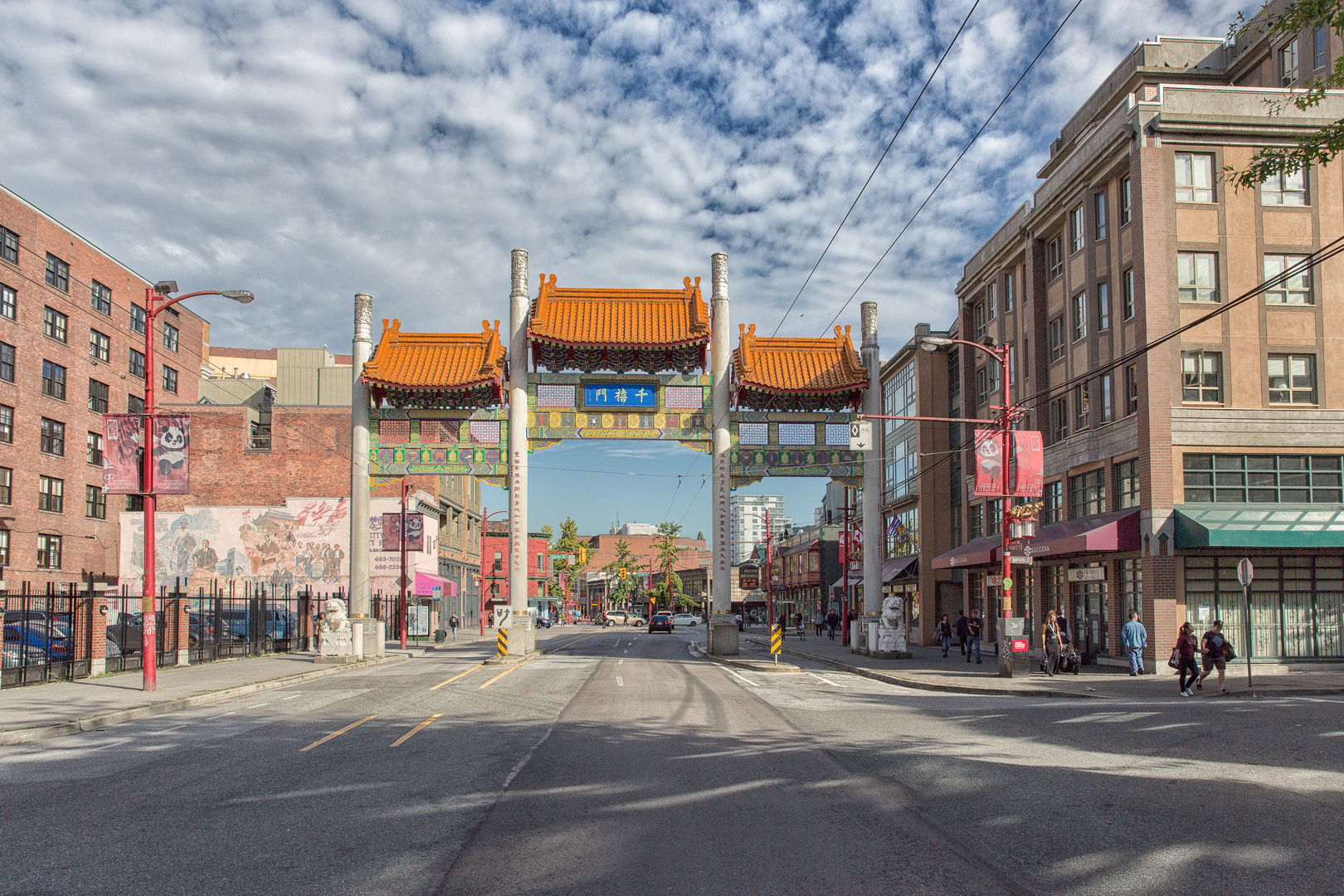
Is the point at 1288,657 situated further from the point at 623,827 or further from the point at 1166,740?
the point at 623,827

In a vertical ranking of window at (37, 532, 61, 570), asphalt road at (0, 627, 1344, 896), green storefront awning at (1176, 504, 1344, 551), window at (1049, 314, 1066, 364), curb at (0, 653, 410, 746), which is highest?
window at (1049, 314, 1066, 364)

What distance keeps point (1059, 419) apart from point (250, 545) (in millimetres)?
42677

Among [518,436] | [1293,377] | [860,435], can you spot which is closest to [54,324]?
→ [518,436]

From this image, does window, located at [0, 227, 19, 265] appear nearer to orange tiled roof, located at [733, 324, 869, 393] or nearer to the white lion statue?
orange tiled roof, located at [733, 324, 869, 393]

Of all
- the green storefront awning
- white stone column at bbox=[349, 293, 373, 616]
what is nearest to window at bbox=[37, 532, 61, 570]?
white stone column at bbox=[349, 293, 373, 616]

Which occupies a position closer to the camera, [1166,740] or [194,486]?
[1166,740]

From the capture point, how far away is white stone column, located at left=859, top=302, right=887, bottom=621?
3284 cm

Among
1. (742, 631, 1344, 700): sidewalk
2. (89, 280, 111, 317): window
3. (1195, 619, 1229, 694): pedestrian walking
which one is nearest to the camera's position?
(1195, 619, 1229, 694): pedestrian walking

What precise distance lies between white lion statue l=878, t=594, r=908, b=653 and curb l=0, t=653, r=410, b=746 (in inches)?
686

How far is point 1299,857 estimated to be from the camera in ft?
23.7

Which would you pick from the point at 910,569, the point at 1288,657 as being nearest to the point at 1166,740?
the point at 1288,657

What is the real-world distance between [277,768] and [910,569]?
40655 millimetres

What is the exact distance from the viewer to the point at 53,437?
48312 millimetres

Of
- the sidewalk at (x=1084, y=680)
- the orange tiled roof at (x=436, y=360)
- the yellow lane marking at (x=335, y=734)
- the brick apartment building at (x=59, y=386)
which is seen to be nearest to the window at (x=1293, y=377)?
the sidewalk at (x=1084, y=680)
